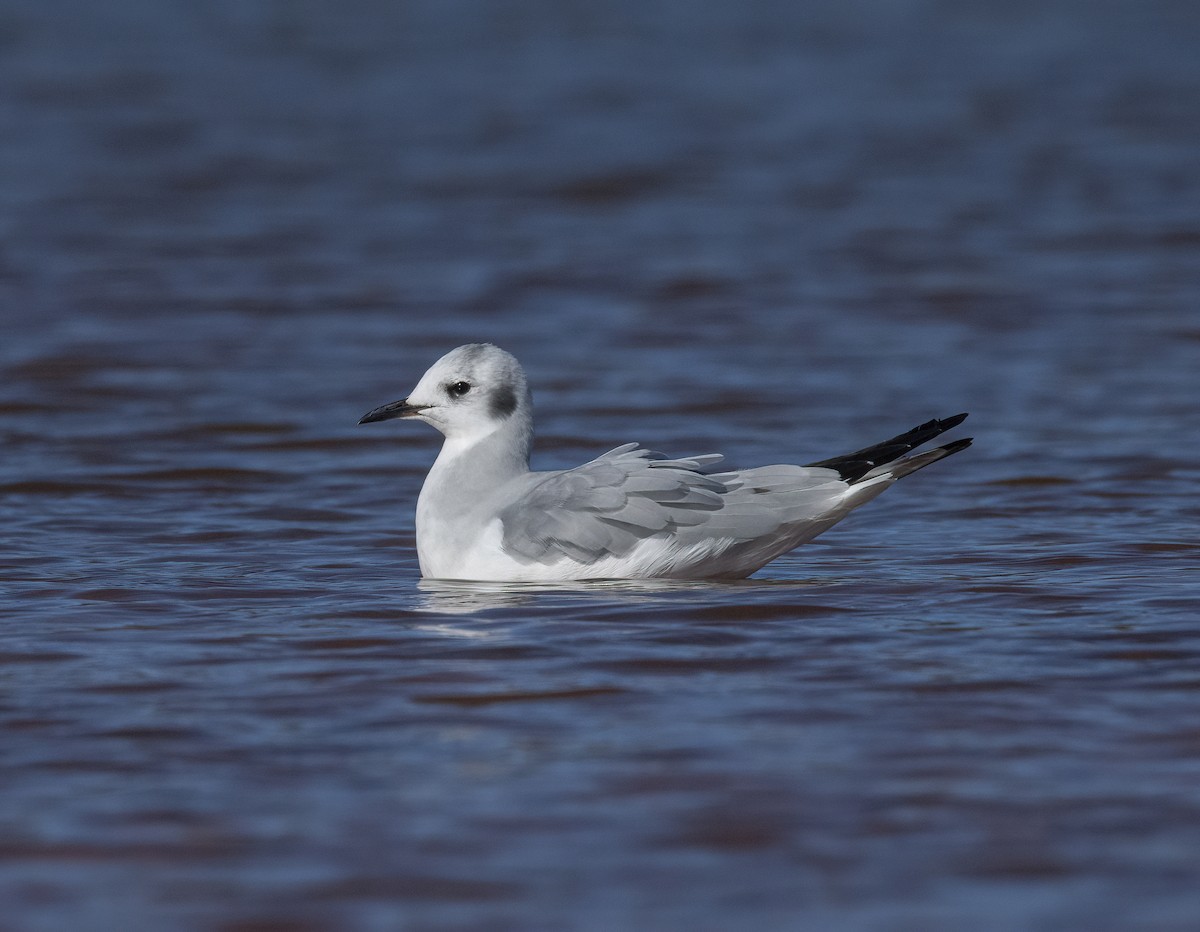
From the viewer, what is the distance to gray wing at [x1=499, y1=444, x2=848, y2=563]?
6.86 m

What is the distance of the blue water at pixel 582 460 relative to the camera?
4391mm

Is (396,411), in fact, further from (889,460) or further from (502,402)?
(889,460)

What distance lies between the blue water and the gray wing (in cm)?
18

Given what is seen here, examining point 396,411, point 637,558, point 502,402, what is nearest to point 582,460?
point 502,402

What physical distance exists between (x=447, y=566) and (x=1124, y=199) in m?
11.0

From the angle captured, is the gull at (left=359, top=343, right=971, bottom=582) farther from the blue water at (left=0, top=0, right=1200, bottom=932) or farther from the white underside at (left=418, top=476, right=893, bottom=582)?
the blue water at (left=0, top=0, right=1200, bottom=932)

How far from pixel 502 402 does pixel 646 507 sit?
0.83m

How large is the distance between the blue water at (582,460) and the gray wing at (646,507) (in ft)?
0.61

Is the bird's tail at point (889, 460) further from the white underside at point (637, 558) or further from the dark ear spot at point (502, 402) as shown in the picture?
the dark ear spot at point (502, 402)

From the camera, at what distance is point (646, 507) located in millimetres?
6910

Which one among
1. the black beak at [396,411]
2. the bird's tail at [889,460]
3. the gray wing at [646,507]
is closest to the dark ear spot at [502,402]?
the black beak at [396,411]

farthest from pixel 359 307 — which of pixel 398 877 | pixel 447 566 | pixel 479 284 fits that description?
pixel 398 877

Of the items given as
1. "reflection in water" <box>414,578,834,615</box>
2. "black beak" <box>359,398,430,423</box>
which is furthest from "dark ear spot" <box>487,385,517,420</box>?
"reflection in water" <box>414,578,834,615</box>

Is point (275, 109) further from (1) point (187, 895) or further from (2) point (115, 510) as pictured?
(1) point (187, 895)
